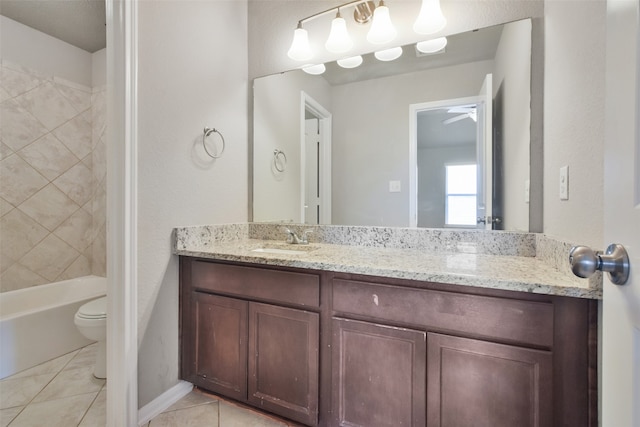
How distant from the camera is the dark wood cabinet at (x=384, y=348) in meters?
0.93

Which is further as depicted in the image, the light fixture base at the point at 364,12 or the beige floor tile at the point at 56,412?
the light fixture base at the point at 364,12

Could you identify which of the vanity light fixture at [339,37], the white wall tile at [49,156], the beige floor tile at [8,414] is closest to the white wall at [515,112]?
the vanity light fixture at [339,37]

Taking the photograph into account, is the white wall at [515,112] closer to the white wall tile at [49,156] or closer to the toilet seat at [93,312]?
the toilet seat at [93,312]

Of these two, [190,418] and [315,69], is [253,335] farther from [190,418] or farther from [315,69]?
[315,69]

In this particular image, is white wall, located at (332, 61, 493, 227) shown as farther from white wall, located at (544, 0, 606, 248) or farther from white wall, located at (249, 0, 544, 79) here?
white wall, located at (544, 0, 606, 248)

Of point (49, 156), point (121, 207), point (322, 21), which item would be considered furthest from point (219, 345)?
point (49, 156)

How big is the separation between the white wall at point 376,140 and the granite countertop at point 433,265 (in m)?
0.26

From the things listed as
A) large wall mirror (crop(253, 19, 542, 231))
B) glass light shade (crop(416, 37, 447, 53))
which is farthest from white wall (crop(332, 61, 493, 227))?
glass light shade (crop(416, 37, 447, 53))

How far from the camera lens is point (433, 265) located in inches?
46.7

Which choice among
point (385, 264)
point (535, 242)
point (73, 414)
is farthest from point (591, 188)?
point (73, 414)

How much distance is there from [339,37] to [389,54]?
327mm

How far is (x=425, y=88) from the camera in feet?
5.45

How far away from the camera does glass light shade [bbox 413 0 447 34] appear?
5.03 ft

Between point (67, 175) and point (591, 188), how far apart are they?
347 centimetres
